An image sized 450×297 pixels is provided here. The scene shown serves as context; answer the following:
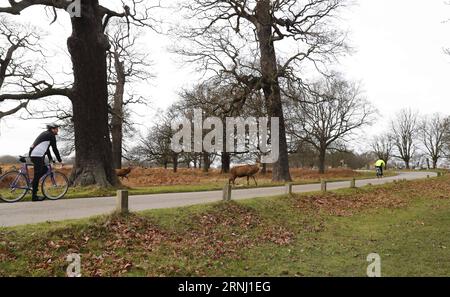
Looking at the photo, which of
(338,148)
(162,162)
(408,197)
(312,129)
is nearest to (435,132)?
(338,148)

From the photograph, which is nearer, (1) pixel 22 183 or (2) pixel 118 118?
(1) pixel 22 183

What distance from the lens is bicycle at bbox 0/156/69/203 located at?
36.6 feet

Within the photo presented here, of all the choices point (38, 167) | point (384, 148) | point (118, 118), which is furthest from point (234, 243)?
point (384, 148)

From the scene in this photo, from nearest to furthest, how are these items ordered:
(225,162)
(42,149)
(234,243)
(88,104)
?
1. (234,243)
2. (42,149)
3. (88,104)
4. (225,162)

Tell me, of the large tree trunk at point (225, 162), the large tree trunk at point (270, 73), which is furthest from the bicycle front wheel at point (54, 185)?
the large tree trunk at point (225, 162)

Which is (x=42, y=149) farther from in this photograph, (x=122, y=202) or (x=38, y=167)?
(x=122, y=202)

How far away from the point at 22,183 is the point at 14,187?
25 cm

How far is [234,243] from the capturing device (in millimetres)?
10000

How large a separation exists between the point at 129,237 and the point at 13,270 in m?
2.48

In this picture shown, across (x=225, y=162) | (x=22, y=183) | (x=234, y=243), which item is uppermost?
(x=225, y=162)

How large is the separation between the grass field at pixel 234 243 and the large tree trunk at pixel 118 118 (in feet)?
75.4

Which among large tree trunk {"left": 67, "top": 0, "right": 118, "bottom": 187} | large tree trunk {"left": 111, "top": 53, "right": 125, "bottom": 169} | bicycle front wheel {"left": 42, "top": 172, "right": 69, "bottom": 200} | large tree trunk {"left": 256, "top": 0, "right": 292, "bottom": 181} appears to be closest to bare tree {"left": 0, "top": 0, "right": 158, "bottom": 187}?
large tree trunk {"left": 67, "top": 0, "right": 118, "bottom": 187}

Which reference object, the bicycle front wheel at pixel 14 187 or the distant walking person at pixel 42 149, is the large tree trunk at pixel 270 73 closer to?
the distant walking person at pixel 42 149

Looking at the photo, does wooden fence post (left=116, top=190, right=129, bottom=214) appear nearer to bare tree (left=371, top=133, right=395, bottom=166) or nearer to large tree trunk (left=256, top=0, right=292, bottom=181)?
large tree trunk (left=256, top=0, right=292, bottom=181)
